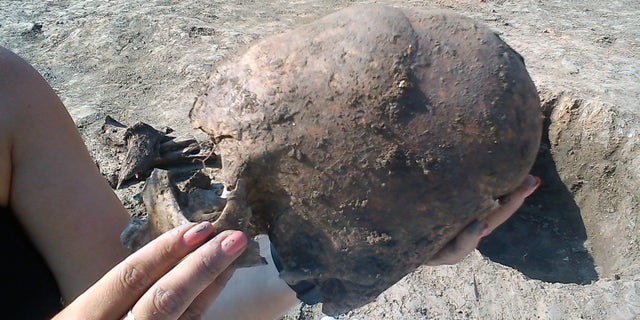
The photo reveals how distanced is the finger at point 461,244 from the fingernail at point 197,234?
1.98 ft

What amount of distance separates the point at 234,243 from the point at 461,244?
0.59 metres

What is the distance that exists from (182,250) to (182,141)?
7.36 feet

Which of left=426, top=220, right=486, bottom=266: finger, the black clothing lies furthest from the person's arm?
left=426, top=220, right=486, bottom=266: finger

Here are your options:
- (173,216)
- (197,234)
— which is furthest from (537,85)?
(197,234)

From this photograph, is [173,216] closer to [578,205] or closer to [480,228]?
[480,228]

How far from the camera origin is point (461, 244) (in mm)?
1494

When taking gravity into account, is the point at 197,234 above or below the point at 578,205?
above

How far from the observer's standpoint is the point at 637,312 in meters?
2.69

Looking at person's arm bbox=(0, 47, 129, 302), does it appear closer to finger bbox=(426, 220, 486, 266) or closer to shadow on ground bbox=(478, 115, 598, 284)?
finger bbox=(426, 220, 486, 266)

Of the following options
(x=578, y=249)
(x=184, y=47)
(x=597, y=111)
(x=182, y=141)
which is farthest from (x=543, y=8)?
(x=182, y=141)

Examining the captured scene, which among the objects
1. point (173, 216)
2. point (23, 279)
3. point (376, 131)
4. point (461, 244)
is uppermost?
point (376, 131)

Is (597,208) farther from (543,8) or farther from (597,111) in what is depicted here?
(543,8)

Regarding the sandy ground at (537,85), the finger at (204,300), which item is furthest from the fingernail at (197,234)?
the sandy ground at (537,85)

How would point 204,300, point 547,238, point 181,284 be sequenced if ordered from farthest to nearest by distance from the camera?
point 547,238 < point 204,300 < point 181,284
